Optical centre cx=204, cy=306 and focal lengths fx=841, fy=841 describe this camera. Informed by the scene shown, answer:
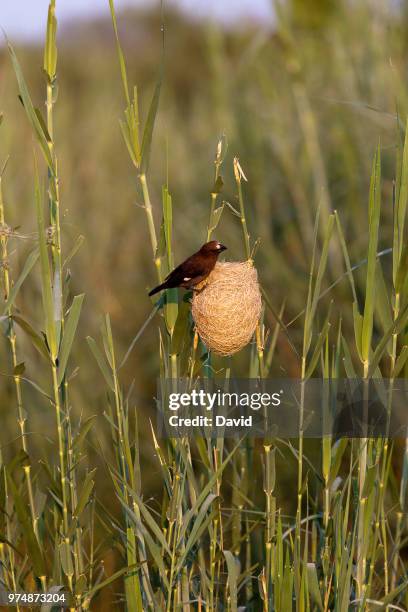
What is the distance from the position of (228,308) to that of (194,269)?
0.11 m

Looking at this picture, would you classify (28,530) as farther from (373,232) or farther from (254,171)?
(254,171)

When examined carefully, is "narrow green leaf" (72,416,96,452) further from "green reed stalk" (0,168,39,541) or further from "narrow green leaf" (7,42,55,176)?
"narrow green leaf" (7,42,55,176)

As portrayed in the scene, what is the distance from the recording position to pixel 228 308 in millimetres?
1804

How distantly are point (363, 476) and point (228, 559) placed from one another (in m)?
0.33

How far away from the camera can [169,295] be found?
1795 millimetres

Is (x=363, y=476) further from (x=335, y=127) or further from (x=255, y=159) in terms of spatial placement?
(x=255, y=159)

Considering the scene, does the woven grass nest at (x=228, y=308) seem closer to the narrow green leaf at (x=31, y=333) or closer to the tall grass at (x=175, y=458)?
the tall grass at (x=175, y=458)

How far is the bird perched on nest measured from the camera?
1716mm

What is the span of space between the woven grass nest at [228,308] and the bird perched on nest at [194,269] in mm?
37

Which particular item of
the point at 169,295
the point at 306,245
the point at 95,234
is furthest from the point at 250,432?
the point at 95,234

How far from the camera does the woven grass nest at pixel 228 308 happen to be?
179 centimetres

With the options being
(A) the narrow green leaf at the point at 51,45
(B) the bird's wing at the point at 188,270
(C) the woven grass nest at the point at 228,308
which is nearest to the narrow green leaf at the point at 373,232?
(C) the woven grass nest at the point at 228,308

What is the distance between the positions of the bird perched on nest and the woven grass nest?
0.04m

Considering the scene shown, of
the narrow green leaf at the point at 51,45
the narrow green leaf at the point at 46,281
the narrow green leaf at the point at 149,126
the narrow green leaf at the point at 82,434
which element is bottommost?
the narrow green leaf at the point at 82,434
